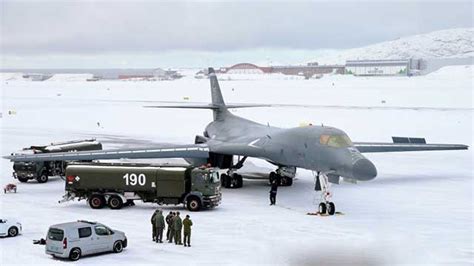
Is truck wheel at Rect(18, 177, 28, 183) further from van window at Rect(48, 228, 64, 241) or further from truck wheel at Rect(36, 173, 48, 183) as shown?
van window at Rect(48, 228, 64, 241)

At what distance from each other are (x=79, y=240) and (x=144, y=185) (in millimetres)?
8353

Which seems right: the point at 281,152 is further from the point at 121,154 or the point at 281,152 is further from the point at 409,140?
the point at 409,140

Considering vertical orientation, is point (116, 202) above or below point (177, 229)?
below

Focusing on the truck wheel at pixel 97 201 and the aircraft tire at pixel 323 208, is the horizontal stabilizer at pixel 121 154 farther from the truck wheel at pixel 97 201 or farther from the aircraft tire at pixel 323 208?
the aircraft tire at pixel 323 208

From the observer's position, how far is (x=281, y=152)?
32.6 m

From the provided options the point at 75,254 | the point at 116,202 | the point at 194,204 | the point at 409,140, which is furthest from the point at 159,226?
the point at 409,140

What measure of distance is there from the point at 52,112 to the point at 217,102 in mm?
56510

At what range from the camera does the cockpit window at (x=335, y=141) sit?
97.3 ft

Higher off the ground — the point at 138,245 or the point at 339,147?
the point at 339,147

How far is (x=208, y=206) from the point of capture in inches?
1144

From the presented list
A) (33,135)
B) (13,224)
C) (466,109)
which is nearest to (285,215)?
(13,224)

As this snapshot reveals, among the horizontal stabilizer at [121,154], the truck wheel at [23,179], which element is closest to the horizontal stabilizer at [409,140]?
the horizontal stabilizer at [121,154]

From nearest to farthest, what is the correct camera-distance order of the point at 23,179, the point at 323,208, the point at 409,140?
1. the point at 323,208
2. the point at 23,179
3. the point at 409,140

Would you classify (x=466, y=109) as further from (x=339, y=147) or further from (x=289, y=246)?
(x=289, y=246)
